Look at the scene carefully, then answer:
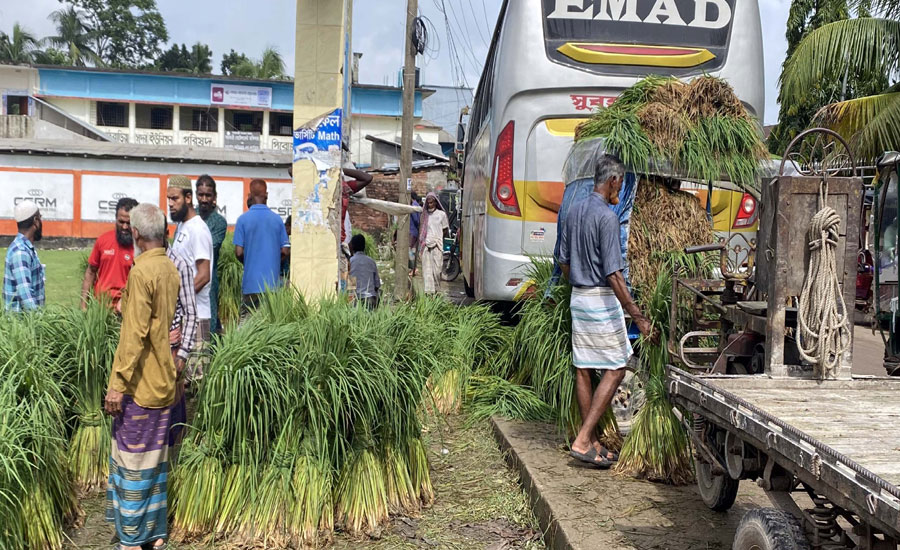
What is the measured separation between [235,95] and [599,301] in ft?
119

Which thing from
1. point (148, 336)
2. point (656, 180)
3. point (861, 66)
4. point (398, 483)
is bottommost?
point (398, 483)

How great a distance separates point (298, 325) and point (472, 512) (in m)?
1.53

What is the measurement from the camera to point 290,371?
4.10 metres

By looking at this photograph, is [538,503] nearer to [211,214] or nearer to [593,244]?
[593,244]

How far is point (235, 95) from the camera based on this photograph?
126 ft

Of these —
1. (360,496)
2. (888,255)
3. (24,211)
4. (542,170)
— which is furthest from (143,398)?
(888,255)

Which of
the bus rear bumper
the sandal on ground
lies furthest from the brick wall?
the sandal on ground

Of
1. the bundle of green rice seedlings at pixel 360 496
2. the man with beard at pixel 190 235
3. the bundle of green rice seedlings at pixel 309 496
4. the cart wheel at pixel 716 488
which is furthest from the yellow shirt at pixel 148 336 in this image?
the cart wheel at pixel 716 488

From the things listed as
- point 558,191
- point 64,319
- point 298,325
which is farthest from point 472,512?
point 558,191

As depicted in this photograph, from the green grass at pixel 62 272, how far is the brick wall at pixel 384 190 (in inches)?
364

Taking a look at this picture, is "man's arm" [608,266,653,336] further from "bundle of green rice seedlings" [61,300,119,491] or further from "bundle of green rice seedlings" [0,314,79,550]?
"bundle of green rice seedlings" [0,314,79,550]

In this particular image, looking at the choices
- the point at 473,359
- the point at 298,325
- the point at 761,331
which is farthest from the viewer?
the point at 473,359

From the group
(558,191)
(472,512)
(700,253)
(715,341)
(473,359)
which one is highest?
(558,191)

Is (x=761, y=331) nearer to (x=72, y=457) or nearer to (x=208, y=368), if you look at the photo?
(x=208, y=368)
